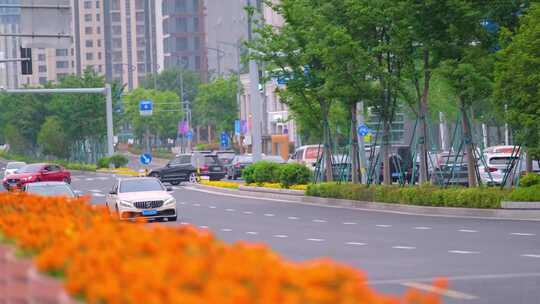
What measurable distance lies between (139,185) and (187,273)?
33.7 metres

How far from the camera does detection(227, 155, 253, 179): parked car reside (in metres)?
81.8

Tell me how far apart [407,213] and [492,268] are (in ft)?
63.7

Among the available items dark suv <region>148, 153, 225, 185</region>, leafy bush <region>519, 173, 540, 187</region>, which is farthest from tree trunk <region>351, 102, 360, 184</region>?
dark suv <region>148, 153, 225, 185</region>

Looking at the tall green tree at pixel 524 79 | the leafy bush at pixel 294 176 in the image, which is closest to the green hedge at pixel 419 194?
the tall green tree at pixel 524 79

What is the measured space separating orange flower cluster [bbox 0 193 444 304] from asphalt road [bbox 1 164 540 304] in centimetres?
815

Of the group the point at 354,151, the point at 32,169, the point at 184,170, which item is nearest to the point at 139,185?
the point at 354,151

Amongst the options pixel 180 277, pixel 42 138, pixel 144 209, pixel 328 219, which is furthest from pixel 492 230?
pixel 42 138

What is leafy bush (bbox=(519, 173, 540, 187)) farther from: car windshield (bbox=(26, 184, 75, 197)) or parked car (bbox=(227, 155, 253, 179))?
parked car (bbox=(227, 155, 253, 179))

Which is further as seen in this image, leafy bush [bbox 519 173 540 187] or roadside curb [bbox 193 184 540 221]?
leafy bush [bbox 519 173 540 187]

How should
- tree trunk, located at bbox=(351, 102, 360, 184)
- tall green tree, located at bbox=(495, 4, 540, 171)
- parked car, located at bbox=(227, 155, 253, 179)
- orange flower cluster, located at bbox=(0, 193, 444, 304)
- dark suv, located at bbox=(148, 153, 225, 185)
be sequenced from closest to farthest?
orange flower cluster, located at bbox=(0, 193, 444, 304)
tall green tree, located at bbox=(495, 4, 540, 171)
tree trunk, located at bbox=(351, 102, 360, 184)
dark suv, located at bbox=(148, 153, 225, 185)
parked car, located at bbox=(227, 155, 253, 179)

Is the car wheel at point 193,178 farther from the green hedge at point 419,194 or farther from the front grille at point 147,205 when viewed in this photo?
the front grille at point 147,205

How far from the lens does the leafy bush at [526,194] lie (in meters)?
35.7

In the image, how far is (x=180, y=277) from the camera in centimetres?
691

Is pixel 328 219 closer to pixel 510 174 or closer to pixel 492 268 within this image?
pixel 510 174
